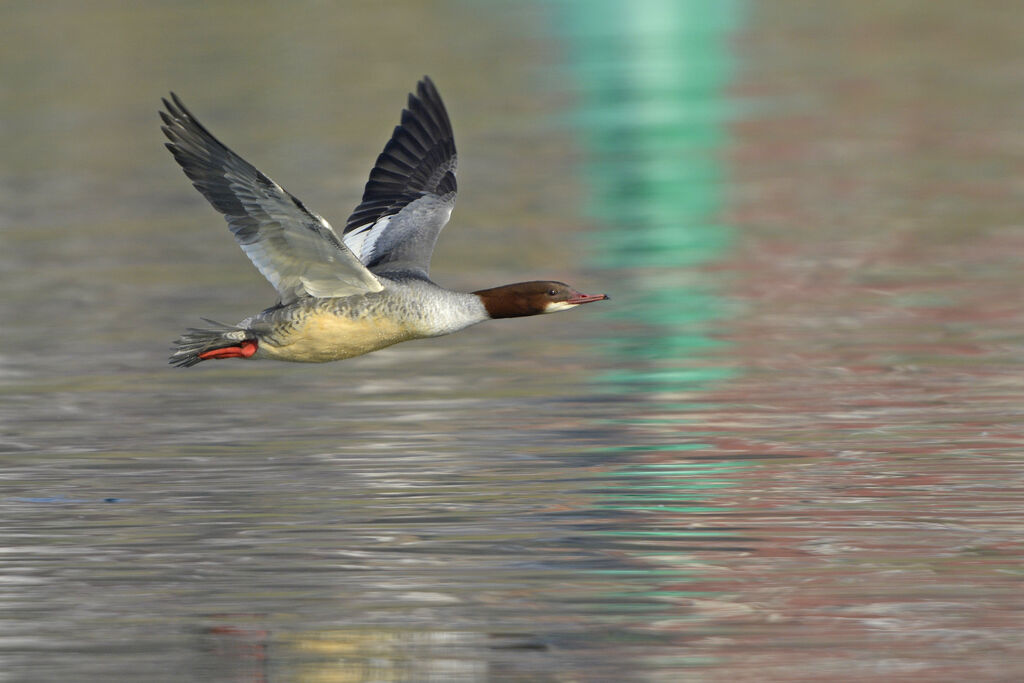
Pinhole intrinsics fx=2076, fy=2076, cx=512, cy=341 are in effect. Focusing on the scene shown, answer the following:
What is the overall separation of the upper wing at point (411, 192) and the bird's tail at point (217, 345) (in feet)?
4.48

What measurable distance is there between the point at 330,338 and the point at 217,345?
75cm

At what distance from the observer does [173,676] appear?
29.0ft

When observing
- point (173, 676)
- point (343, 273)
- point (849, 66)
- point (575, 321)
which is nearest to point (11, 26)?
point (849, 66)

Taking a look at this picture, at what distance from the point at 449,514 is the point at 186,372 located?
5782mm

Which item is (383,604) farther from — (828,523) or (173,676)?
(828,523)

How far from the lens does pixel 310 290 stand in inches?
489

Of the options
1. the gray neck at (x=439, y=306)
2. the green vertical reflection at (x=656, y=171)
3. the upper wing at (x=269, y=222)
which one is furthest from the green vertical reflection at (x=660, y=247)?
the upper wing at (x=269, y=222)

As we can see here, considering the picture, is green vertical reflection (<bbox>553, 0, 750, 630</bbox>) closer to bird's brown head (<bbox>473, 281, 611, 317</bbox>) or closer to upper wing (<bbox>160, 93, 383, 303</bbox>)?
bird's brown head (<bbox>473, 281, 611, 317</bbox>)

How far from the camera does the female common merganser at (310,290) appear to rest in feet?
37.9

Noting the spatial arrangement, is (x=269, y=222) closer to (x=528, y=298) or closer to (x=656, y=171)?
(x=528, y=298)

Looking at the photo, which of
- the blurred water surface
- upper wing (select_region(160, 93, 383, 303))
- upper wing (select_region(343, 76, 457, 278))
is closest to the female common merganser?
upper wing (select_region(160, 93, 383, 303))

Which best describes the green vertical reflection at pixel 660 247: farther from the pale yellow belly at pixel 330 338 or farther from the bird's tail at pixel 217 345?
the bird's tail at pixel 217 345

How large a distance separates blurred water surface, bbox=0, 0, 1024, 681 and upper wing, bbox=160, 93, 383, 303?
1.17 meters

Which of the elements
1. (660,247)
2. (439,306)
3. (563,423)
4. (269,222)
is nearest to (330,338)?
(439,306)
